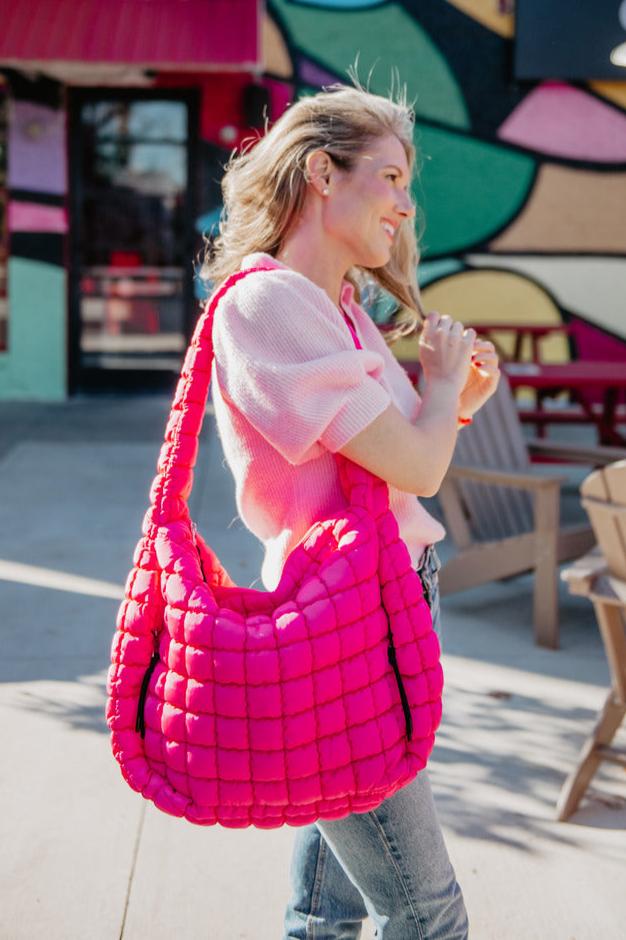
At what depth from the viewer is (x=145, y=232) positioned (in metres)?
11.8

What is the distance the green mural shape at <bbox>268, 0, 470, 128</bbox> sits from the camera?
37.1 ft

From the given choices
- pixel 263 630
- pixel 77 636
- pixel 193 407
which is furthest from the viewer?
pixel 77 636

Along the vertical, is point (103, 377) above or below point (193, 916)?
below

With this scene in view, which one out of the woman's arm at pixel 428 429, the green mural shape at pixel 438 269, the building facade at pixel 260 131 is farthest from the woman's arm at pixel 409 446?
the green mural shape at pixel 438 269

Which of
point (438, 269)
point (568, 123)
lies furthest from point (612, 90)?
point (438, 269)

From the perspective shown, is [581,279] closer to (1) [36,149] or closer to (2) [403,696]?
(1) [36,149]

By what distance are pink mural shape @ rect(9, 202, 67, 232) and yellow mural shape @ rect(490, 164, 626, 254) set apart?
4.22 m

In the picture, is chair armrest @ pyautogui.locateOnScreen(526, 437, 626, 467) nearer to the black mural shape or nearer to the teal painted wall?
the black mural shape

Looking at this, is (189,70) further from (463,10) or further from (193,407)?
(193,407)

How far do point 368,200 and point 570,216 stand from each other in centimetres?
1022

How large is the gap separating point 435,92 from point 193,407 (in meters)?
10.3

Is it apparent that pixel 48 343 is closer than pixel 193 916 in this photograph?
No

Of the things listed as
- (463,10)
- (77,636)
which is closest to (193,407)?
(77,636)

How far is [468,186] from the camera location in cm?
1150
